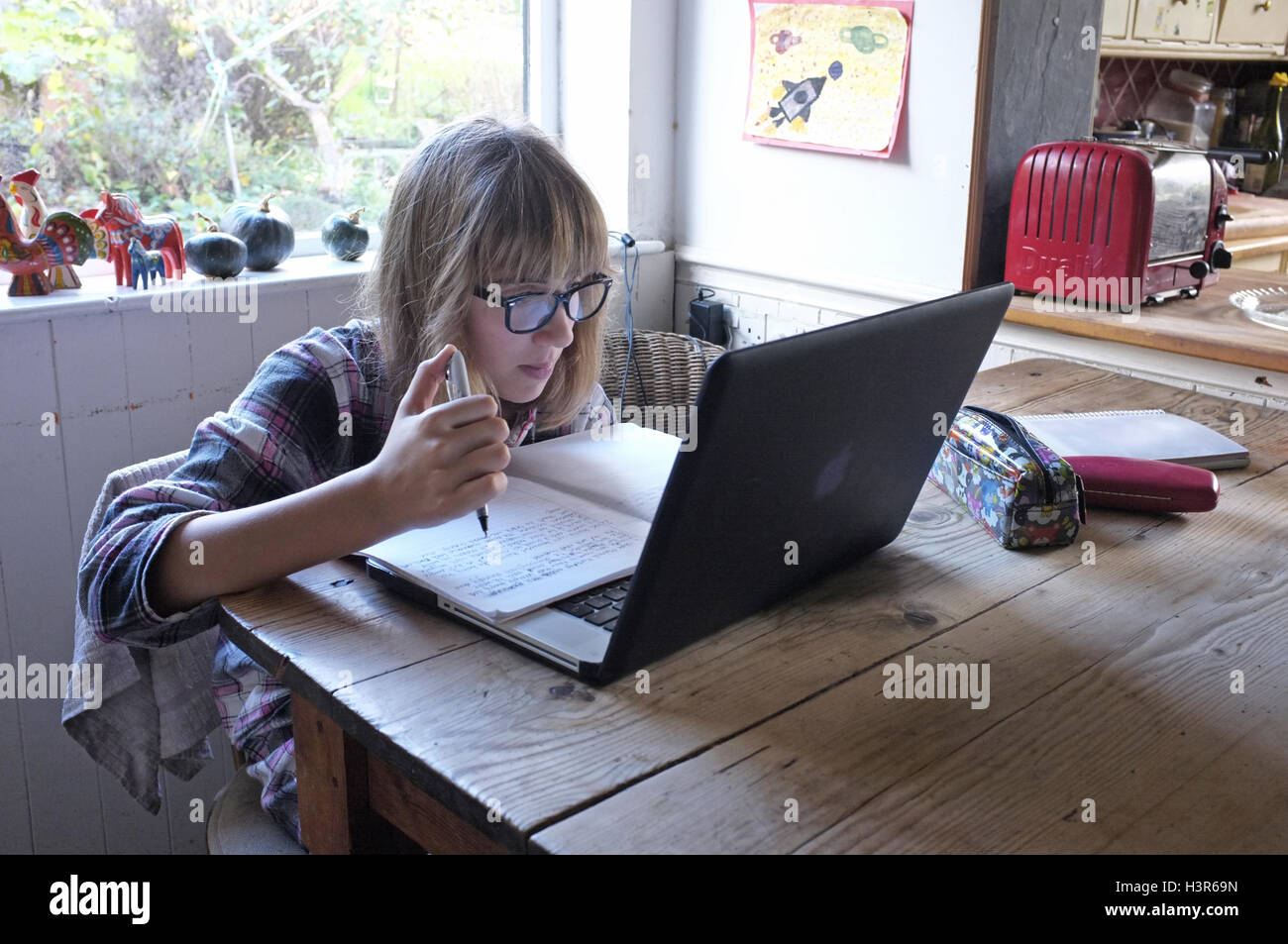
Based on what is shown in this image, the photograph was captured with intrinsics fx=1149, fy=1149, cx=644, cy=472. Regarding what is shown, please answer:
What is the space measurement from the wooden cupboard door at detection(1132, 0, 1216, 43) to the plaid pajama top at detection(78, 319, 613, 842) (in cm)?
286

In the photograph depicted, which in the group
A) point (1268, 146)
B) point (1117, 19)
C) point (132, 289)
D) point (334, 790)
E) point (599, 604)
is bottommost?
point (334, 790)

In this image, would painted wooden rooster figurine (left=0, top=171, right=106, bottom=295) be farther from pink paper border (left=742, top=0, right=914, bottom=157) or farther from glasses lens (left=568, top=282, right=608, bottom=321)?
pink paper border (left=742, top=0, right=914, bottom=157)

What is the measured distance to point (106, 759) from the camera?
1.09 m

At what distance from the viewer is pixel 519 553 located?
98cm

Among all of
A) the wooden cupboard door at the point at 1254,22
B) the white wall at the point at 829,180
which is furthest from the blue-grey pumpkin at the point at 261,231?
the wooden cupboard door at the point at 1254,22

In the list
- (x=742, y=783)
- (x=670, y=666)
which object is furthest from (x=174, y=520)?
(x=742, y=783)

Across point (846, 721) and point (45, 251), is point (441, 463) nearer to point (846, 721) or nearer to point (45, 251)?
point (846, 721)

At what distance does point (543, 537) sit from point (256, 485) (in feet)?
0.99

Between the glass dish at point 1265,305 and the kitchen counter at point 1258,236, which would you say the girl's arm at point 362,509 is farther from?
the kitchen counter at point 1258,236

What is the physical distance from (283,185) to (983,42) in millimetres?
1358

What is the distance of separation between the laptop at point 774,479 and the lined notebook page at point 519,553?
1cm

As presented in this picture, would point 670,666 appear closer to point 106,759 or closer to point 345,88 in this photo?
point 106,759

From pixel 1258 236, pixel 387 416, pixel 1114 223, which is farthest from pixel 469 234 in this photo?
pixel 1258 236

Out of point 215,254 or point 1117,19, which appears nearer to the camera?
point 215,254
